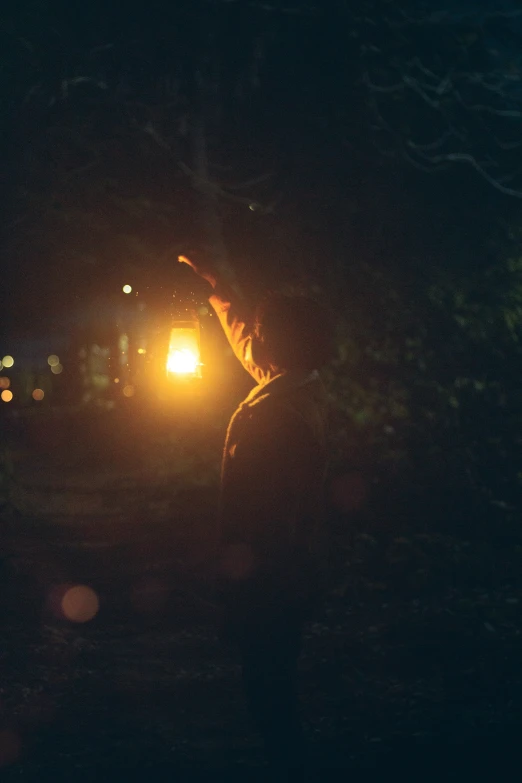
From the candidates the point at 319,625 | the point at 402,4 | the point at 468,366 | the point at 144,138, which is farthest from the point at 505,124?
the point at 319,625

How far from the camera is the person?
3.49 meters

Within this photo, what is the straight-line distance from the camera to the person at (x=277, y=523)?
349 cm

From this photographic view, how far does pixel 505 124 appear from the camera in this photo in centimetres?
980

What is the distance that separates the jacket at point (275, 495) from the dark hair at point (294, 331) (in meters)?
0.08

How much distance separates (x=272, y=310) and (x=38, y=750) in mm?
3045

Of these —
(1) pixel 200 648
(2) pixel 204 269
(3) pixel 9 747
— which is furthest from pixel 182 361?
(1) pixel 200 648

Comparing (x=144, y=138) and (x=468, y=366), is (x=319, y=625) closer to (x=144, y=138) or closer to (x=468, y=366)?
(x=468, y=366)

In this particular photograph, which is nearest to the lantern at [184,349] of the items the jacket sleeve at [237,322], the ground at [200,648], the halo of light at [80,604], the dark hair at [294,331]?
the jacket sleeve at [237,322]

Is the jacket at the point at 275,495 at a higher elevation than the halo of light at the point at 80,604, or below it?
higher

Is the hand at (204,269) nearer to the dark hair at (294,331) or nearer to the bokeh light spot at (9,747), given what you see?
the dark hair at (294,331)

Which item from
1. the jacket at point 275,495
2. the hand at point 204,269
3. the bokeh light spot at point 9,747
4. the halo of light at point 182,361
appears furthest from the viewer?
the halo of light at point 182,361

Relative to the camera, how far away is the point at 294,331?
3773mm

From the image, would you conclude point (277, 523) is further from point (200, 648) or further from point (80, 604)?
point (80, 604)

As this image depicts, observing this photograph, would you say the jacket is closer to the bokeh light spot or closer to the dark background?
the bokeh light spot
